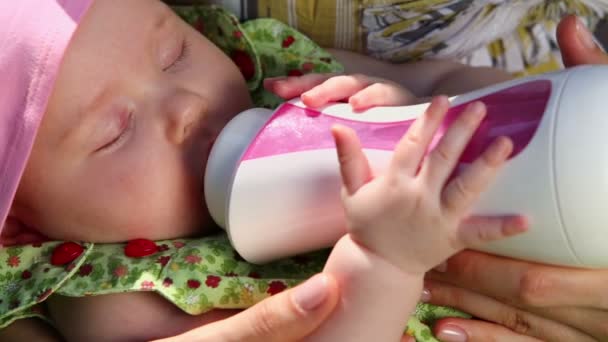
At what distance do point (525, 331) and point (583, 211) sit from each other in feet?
1.17

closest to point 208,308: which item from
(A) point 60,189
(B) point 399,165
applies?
(A) point 60,189

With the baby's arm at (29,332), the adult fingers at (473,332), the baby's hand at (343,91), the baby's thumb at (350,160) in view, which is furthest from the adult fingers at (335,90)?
the baby's arm at (29,332)

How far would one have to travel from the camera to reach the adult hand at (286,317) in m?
0.84

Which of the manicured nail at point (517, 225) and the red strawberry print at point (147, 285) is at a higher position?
the manicured nail at point (517, 225)

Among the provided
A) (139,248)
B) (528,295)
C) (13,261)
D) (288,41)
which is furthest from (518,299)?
(13,261)

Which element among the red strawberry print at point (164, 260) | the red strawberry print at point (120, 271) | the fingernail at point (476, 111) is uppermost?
the fingernail at point (476, 111)

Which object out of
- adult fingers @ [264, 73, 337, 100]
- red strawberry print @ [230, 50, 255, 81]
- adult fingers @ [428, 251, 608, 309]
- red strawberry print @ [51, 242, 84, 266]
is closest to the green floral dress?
red strawberry print @ [51, 242, 84, 266]

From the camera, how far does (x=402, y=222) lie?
793 millimetres

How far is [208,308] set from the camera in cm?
101

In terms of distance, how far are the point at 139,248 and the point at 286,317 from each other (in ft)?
0.97

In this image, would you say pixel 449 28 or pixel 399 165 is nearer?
pixel 399 165

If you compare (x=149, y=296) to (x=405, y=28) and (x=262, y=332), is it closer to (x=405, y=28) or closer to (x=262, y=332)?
(x=262, y=332)

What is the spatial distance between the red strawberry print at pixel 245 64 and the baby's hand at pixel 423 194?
1.69 feet

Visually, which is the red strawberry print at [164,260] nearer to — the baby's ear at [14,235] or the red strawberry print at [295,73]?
the baby's ear at [14,235]
